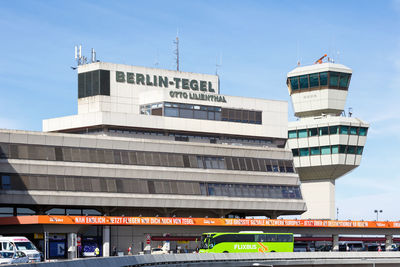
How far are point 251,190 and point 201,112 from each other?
A: 12516mm

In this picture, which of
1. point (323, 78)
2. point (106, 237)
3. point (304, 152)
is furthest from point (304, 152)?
point (106, 237)

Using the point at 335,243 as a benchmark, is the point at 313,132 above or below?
above

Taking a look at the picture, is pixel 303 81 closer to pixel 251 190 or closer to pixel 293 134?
pixel 293 134

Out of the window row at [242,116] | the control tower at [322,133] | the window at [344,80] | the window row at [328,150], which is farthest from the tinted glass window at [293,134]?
the window row at [242,116]

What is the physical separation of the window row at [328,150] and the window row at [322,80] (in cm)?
1094

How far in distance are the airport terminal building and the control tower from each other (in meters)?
15.1

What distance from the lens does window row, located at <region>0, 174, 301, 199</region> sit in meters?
81.9

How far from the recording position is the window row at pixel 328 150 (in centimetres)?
11825

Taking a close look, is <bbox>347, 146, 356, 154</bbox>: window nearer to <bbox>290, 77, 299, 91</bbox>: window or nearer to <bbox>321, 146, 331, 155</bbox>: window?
<bbox>321, 146, 331, 155</bbox>: window

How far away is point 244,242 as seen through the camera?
8481cm

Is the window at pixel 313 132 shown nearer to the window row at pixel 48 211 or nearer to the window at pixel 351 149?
the window at pixel 351 149

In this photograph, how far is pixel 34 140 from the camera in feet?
272

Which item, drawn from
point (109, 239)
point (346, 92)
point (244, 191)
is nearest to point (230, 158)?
point (244, 191)

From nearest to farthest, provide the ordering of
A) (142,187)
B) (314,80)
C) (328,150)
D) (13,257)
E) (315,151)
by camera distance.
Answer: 1. (13,257)
2. (142,187)
3. (328,150)
4. (315,151)
5. (314,80)
